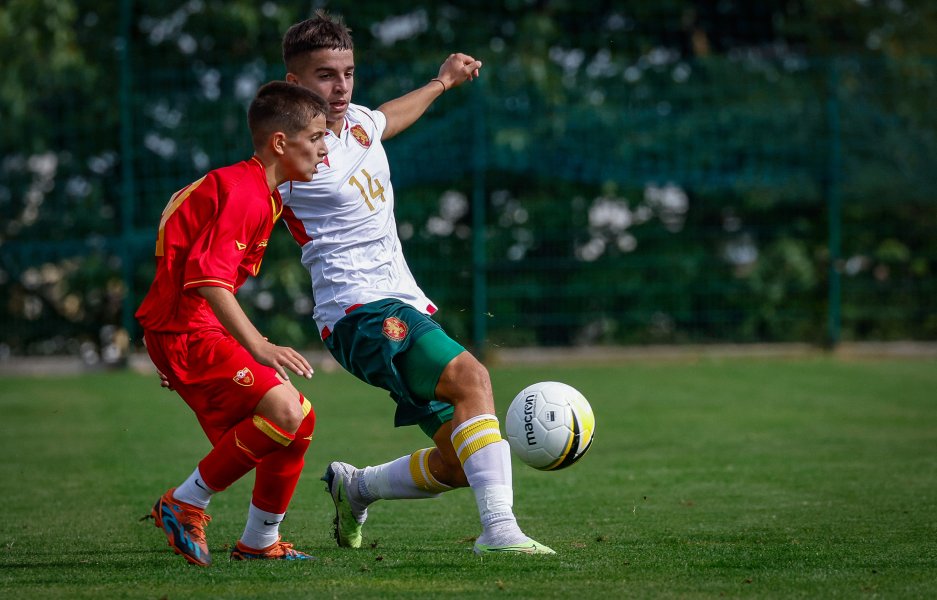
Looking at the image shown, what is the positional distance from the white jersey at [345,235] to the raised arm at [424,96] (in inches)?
20.6

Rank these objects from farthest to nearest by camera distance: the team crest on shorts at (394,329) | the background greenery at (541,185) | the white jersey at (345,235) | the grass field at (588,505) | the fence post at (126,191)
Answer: the background greenery at (541,185) → the fence post at (126,191) → the white jersey at (345,235) → the team crest on shorts at (394,329) → the grass field at (588,505)

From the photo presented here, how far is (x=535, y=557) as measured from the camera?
14.9ft

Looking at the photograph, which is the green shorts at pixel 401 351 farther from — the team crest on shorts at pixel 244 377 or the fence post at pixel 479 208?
the fence post at pixel 479 208

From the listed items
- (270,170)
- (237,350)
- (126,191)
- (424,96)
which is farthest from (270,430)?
(126,191)

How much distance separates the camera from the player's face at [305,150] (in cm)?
475

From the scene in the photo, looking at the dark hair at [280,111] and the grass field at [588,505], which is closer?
the grass field at [588,505]

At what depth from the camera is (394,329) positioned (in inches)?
192

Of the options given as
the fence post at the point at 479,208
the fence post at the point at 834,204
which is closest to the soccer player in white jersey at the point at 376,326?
the fence post at the point at 479,208

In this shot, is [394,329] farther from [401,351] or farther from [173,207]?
[173,207]

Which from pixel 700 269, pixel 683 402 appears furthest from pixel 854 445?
pixel 700 269

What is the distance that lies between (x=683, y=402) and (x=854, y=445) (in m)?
2.65

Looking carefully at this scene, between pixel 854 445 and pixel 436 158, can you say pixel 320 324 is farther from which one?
pixel 436 158

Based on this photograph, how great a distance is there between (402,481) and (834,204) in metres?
10.4

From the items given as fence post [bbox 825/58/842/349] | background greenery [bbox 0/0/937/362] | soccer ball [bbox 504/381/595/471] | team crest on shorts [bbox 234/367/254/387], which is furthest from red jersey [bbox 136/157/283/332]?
fence post [bbox 825/58/842/349]
